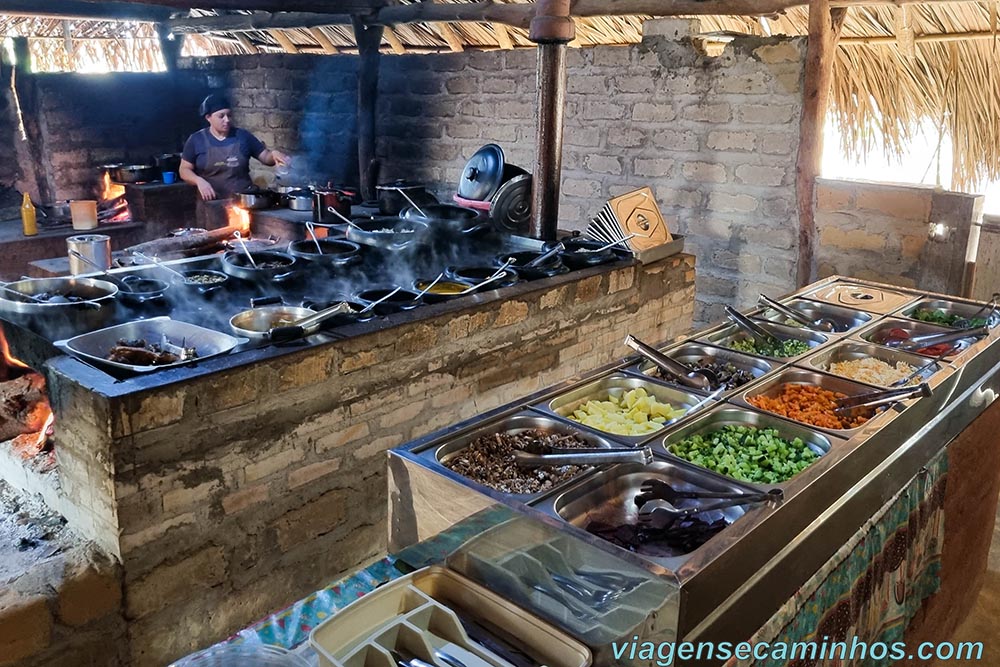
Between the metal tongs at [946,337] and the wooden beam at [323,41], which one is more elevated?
the wooden beam at [323,41]

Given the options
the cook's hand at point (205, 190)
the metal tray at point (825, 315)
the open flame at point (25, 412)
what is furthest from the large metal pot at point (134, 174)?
the metal tray at point (825, 315)

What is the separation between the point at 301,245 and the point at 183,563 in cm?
227

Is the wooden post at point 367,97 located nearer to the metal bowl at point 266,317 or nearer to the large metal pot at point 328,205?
the large metal pot at point 328,205

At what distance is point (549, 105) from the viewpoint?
16.7ft

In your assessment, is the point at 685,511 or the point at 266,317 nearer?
the point at 685,511

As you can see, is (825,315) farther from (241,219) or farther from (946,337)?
(241,219)

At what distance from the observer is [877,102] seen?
600cm

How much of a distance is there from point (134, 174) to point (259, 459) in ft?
22.0

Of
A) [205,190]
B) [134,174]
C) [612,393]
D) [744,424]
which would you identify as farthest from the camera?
[134,174]

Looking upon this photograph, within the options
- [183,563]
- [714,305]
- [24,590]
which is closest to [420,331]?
[183,563]

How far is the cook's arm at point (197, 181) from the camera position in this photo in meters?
8.10

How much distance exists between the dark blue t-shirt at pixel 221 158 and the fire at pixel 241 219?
0.75 metres

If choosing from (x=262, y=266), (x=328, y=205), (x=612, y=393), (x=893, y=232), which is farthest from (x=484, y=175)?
(x=612, y=393)

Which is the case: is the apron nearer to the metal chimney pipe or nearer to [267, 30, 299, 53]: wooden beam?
[267, 30, 299, 53]: wooden beam
